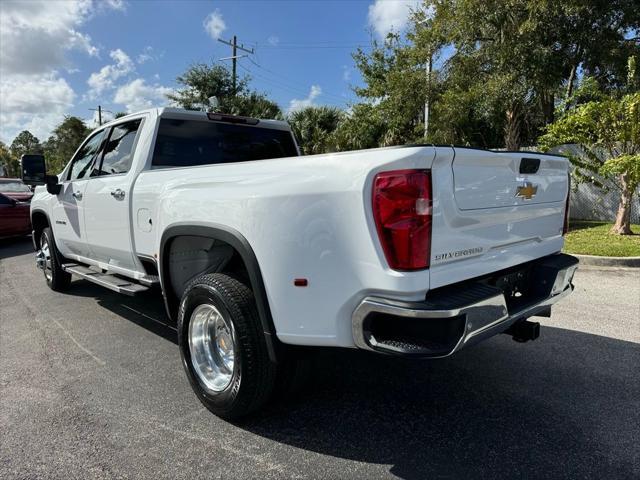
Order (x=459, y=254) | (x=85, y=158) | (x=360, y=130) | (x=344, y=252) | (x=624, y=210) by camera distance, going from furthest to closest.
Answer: (x=360, y=130) < (x=624, y=210) < (x=85, y=158) < (x=459, y=254) < (x=344, y=252)

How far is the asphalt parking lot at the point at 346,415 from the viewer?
2512 millimetres

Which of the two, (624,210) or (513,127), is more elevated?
(513,127)

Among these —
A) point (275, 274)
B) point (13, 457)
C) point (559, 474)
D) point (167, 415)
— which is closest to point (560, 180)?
point (559, 474)

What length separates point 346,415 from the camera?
9.89ft

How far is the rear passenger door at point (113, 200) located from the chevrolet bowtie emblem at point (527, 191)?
9.66ft

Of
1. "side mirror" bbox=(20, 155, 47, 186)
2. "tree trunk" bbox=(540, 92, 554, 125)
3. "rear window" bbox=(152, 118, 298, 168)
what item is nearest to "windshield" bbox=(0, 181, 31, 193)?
"side mirror" bbox=(20, 155, 47, 186)

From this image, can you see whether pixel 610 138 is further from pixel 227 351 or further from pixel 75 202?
pixel 75 202

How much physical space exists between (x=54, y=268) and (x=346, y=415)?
477 centimetres

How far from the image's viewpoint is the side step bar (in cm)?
395

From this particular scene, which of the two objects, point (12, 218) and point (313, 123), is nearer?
point (12, 218)

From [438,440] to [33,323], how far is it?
4.41 metres

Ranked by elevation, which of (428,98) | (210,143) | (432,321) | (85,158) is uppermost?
(428,98)

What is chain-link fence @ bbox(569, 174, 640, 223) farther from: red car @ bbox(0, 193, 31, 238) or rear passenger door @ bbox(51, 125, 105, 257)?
red car @ bbox(0, 193, 31, 238)

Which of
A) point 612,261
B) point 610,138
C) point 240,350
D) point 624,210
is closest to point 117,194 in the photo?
point 240,350
